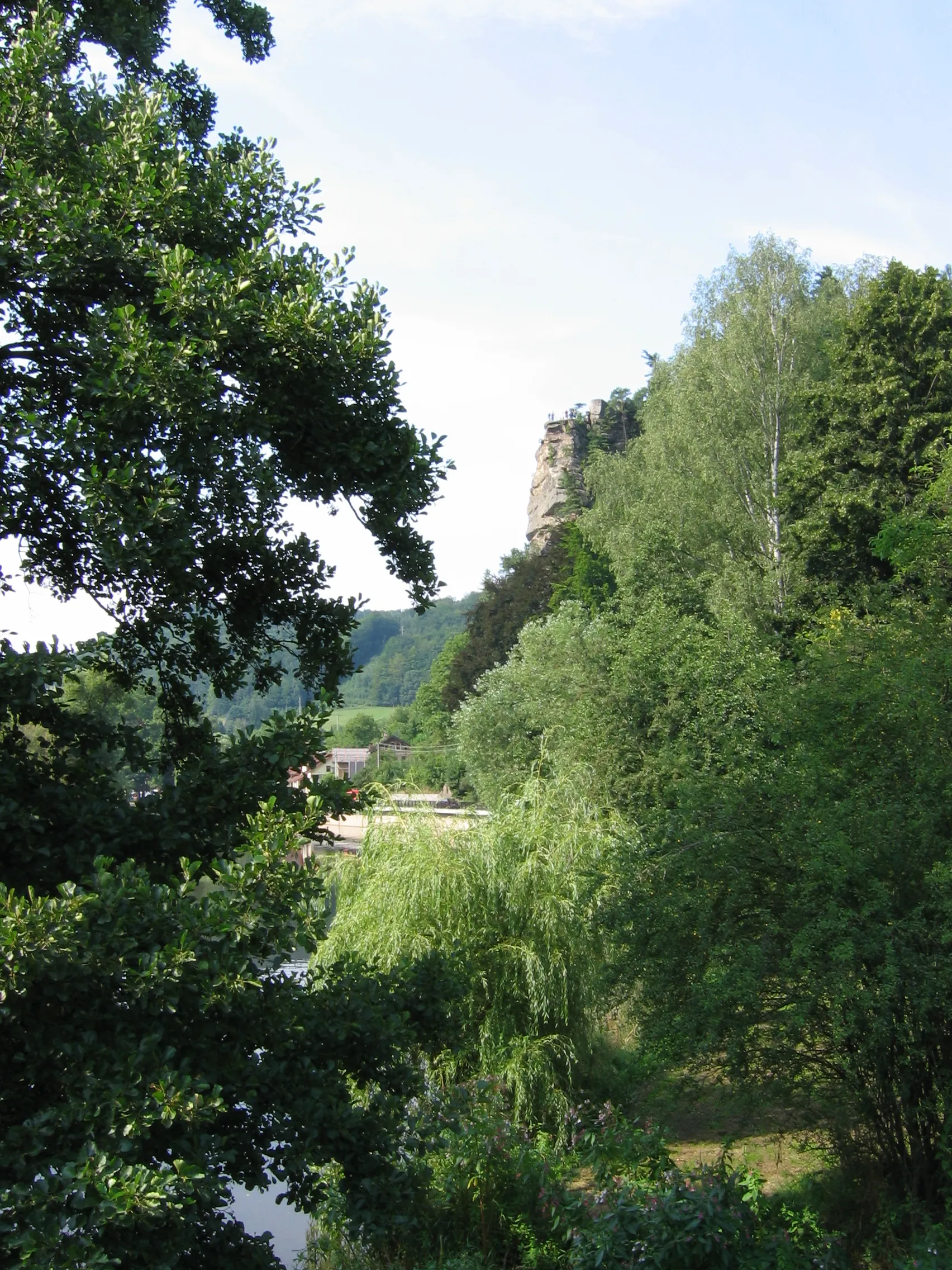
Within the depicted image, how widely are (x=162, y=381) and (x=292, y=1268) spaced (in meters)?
9.43

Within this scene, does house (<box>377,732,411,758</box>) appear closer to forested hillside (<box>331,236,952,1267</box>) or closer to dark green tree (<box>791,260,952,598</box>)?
dark green tree (<box>791,260,952,598</box>)

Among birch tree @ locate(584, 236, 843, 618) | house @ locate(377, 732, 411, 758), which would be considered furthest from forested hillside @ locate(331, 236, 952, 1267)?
house @ locate(377, 732, 411, 758)

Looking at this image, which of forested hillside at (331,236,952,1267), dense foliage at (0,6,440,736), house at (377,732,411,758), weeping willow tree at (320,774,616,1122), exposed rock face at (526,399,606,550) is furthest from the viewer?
exposed rock face at (526,399,606,550)

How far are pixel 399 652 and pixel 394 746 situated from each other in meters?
73.4

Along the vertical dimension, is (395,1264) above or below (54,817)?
below

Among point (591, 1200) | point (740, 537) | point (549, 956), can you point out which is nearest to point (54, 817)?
point (591, 1200)

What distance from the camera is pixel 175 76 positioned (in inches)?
362

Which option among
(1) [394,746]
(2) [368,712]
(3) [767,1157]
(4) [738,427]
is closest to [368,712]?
(2) [368,712]

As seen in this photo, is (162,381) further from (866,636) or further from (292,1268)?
(292,1268)

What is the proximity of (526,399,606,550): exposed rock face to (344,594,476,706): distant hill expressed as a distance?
51.3m

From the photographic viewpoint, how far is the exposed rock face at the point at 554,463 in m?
80.4

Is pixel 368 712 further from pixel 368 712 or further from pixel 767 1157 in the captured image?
pixel 767 1157

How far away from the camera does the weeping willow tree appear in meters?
13.5

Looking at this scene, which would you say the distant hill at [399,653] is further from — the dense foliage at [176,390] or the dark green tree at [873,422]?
the dense foliage at [176,390]
